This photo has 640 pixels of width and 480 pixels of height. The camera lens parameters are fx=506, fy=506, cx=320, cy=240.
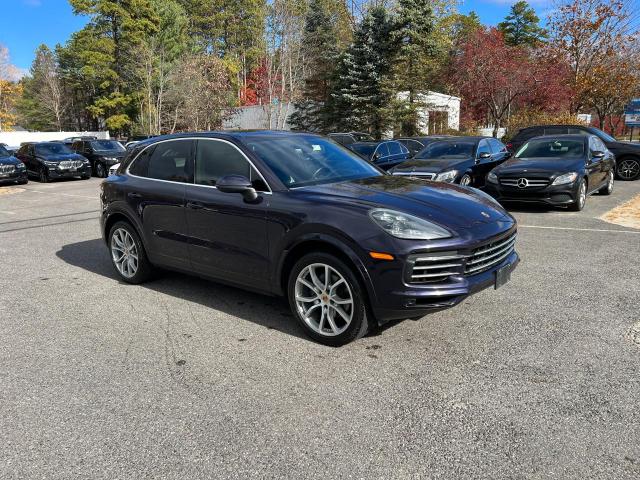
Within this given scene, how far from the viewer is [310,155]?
16.1 feet

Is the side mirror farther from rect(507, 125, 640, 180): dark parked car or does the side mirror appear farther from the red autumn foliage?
the red autumn foliage

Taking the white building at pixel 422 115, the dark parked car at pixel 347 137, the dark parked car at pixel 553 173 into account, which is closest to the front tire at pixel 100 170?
the dark parked car at pixel 347 137

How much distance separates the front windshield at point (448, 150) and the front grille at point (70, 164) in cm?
1510

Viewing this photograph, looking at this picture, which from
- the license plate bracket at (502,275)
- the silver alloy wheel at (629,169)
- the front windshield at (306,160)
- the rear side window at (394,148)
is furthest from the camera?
the silver alloy wheel at (629,169)

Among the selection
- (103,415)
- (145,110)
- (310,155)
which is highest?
(145,110)

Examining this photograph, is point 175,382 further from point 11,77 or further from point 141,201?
point 11,77

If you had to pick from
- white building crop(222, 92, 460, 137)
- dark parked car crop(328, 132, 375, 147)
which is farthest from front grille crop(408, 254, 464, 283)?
white building crop(222, 92, 460, 137)

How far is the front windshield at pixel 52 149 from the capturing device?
2125cm

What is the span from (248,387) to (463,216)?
210 centimetres

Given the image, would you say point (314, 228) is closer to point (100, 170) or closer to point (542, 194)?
point (542, 194)

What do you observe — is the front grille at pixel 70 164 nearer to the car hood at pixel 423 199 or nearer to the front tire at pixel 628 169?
the car hood at pixel 423 199

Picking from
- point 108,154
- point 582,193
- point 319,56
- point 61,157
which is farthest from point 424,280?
point 319,56

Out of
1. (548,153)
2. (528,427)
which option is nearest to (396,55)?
(548,153)

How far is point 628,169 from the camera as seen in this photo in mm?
15609
